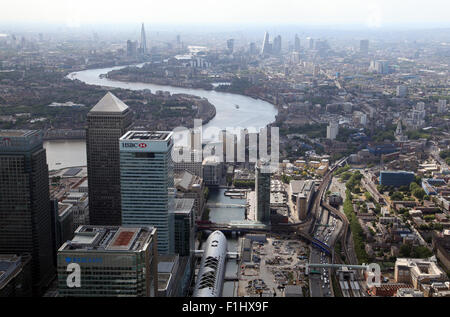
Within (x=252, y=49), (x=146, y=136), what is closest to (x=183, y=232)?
(x=146, y=136)

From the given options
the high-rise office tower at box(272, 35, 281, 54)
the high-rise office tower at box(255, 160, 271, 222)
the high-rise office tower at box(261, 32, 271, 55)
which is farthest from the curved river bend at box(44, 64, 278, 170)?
the high-rise office tower at box(272, 35, 281, 54)

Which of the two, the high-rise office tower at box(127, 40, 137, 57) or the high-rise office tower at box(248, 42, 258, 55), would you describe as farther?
the high-rise office tower at box(248, 42, 258, 55)

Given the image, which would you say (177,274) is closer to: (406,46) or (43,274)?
(43,274)

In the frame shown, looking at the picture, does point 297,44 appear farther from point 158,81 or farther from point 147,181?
point 147,181

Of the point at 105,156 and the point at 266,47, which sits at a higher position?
the point at 266,47

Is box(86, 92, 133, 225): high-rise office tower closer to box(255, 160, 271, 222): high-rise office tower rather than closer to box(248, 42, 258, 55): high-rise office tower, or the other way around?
box(255, 160, 271, 222): high-rise office tower

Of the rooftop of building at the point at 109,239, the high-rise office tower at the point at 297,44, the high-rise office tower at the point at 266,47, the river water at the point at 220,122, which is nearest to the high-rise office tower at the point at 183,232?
the river water at the point at 220,122
